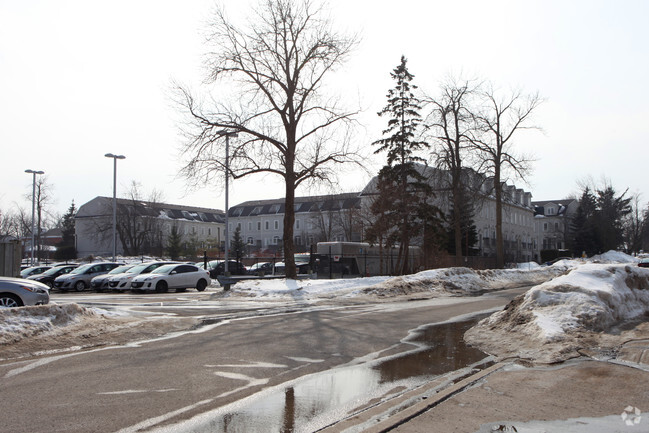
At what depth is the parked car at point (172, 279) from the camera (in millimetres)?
28219

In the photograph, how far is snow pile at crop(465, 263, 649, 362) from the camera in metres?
9.09

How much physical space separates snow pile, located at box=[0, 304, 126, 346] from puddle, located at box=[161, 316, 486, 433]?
547cm

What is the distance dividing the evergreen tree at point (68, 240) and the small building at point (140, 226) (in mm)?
2505

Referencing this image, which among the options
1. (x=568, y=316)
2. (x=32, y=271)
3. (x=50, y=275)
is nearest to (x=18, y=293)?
(x=568, y=316)

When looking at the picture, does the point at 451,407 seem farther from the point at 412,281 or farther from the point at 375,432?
the point at 412,281

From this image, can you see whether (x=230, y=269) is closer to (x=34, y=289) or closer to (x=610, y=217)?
(x=34, y=289)

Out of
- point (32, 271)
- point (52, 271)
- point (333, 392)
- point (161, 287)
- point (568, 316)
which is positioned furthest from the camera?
point (32, 271)

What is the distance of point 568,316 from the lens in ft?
33.1

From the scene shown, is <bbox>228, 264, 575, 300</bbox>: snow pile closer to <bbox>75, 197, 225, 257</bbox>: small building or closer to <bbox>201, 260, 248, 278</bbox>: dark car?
<bbox>201, 260, 248, 278</bbox>: dark car

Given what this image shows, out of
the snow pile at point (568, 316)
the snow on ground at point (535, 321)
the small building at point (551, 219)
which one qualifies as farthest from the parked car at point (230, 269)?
the small building at point (551, 219)

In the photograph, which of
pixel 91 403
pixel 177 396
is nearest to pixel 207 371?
pixel 177 396

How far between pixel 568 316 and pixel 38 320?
32.1 feet

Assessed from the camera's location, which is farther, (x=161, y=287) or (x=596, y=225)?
(x=596, y=225)

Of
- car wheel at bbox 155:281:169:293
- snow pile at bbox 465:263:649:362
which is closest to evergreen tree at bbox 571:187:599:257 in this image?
car wheel at bbox 155:281:169:293
